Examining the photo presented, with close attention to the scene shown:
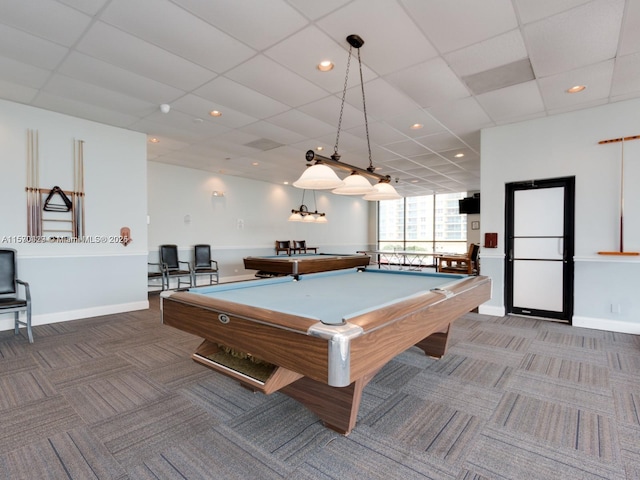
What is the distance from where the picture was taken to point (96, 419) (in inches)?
82.0

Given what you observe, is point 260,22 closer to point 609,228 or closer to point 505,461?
point 505,461

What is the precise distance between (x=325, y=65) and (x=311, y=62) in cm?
14

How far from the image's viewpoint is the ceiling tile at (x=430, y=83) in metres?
3.14

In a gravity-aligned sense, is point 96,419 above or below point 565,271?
below

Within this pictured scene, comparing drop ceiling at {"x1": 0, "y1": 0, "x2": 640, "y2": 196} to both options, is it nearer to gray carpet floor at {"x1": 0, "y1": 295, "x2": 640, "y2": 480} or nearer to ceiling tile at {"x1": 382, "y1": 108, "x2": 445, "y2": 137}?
ceiling tile at {"x1": 382, "y1": 108, "x2": 445, "y2": 137}

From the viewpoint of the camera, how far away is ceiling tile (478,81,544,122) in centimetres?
357

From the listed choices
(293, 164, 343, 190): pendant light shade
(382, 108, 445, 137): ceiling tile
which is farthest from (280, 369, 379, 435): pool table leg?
(382, 108, 445, 137): ceiling tile

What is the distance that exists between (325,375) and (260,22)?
2.52 meters

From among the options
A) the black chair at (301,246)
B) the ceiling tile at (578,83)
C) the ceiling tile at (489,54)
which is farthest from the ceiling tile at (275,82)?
the black chair at (301,246)

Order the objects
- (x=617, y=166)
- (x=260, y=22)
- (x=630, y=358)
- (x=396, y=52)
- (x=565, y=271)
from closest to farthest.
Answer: (x=260, y=22)
(x=396, y=52)
(x=630, y=358)
(x=617, y=166)
(x=565, y=271)

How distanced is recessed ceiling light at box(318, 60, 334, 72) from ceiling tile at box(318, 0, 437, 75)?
0.99 feet

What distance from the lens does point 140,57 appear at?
115 inches

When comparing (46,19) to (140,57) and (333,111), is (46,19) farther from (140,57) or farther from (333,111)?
(333,111)

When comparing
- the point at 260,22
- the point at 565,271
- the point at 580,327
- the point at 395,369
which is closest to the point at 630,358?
the point at 580,327
